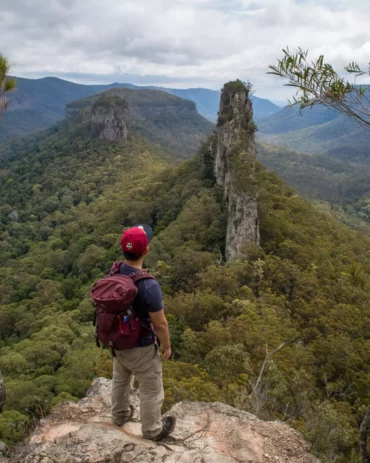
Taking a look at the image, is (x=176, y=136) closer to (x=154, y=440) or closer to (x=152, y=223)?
(x=152, y=223)

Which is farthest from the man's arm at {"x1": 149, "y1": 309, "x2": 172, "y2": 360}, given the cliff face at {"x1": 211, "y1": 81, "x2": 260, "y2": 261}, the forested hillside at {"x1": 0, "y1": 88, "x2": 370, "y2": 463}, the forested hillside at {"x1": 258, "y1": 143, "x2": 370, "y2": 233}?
the forested hillside at {"x1": 258, "y1": 143, "x2": 370, "y2": 233}

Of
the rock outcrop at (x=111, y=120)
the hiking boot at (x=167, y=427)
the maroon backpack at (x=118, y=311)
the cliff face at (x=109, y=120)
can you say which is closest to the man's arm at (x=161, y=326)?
the maroon backpack at (x=118, y=311)

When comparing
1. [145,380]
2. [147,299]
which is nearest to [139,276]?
[147,299]

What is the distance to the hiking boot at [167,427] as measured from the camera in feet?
16.9

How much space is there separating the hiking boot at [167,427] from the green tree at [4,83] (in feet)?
18.6

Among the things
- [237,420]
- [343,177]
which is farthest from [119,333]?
[343,177]

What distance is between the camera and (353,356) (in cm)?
1850

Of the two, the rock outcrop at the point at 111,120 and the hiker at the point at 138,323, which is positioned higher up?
the rock outcrop at the point at 111,120

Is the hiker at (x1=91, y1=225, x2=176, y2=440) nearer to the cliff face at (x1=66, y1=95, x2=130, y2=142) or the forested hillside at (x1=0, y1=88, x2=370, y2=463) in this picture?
the forested hillside at (x1=0, y1=88, x2=370, y2=463)

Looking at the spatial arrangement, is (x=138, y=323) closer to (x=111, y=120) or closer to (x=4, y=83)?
(x=4, y=83)

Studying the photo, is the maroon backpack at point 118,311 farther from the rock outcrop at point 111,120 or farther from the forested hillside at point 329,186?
the forested hillside at point 329,186

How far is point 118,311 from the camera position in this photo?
4.23 metres

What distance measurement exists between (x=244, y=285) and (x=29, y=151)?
114 metres

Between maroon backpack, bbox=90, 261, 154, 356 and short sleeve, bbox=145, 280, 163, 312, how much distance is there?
0.11 meters
